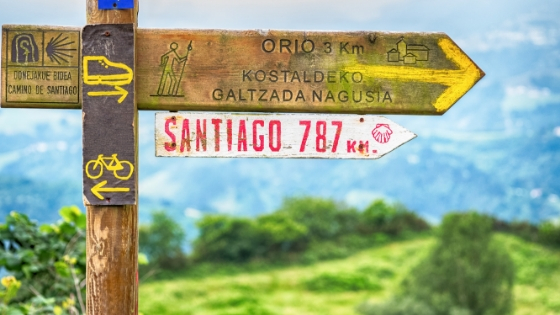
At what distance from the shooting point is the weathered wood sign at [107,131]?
2387 mm

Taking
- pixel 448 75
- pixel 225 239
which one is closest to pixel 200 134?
pixel 448 75

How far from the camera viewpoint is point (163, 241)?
12.9 m

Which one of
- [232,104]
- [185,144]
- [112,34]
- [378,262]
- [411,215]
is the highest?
[112,34]

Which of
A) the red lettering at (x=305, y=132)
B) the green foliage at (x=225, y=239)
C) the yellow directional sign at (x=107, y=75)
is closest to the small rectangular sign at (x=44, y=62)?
the yellow directional sign at (x=107, y=75)

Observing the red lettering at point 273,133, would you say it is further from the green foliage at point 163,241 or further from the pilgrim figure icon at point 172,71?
the green foliage at point 163,241

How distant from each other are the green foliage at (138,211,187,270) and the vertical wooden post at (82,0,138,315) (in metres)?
10.4

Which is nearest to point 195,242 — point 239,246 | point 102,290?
point 239,246

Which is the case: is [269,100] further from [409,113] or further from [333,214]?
[333,214]

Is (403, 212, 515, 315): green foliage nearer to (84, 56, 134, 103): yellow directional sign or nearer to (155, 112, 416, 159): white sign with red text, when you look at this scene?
(155, 112, 416, 159): white sign with red text

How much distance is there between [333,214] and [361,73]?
11.8m

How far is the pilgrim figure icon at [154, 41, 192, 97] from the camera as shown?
8.11 ft

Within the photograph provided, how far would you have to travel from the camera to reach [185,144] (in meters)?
2.44

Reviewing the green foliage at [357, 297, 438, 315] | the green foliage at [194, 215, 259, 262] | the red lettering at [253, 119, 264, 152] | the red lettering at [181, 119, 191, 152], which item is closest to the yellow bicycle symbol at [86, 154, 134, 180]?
the red lettering at [181, 119, 191, 152]

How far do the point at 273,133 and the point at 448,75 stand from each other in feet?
2.42
